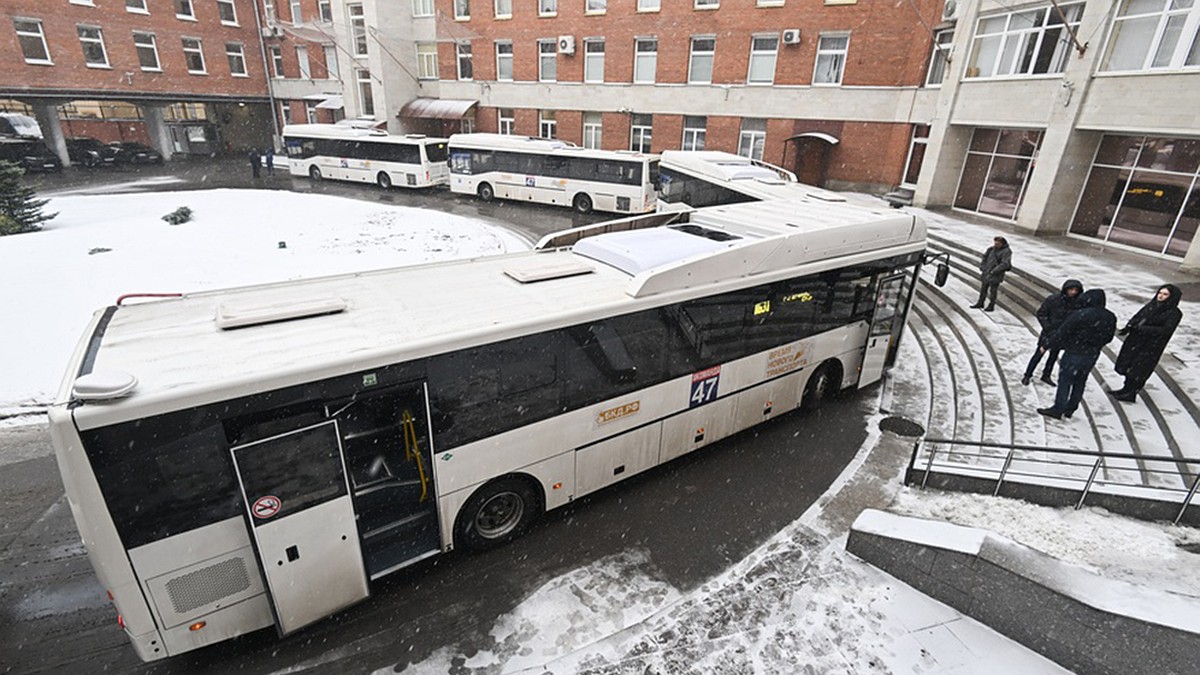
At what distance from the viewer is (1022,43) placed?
61.2 ft

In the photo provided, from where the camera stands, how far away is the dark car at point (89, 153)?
32.8 m

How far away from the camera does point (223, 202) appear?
2336 centimetres

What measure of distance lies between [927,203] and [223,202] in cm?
2908

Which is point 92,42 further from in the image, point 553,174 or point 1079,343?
point 1079,343

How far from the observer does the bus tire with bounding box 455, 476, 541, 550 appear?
19.3 feet

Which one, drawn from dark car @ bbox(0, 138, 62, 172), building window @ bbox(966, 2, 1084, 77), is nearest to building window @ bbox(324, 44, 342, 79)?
dark car @ bbox(0, 138, 62, 172)

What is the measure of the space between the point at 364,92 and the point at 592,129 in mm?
17683

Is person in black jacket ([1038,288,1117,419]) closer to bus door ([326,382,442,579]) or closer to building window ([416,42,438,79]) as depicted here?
bus door ([326,382,442,579])

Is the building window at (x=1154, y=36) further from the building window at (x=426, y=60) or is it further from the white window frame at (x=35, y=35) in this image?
the white window frame at (x=35, y=35)

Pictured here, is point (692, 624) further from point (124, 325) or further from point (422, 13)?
point (422, 13)

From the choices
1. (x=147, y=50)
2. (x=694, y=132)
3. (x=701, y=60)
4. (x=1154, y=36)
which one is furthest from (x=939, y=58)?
(x=147, y=50)

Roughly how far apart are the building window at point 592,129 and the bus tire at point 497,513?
2969 centimetres

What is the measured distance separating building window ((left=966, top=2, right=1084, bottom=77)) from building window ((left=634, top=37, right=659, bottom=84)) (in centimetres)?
1532

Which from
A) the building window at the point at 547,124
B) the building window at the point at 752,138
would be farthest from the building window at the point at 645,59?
the building window at the point at 752,138
